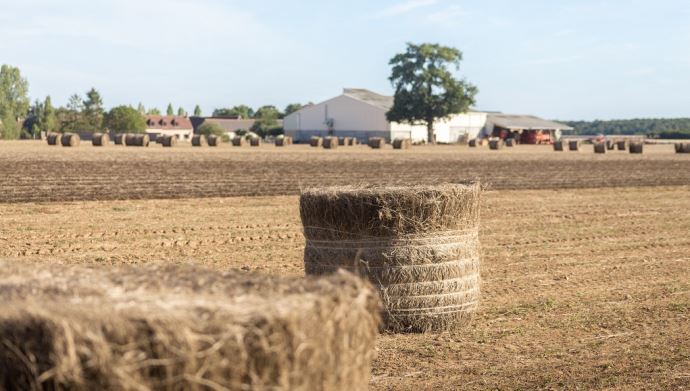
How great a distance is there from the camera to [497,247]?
16.3 meters

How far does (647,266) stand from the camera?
562 inches

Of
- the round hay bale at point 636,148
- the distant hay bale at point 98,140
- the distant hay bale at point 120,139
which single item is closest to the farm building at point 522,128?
the round hay bale at point 636,148

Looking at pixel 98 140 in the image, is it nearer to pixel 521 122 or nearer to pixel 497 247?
pixel 497 247

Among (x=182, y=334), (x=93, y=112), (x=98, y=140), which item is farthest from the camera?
(x=93, y=112)

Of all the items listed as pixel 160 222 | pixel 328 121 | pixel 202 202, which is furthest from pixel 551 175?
pixel 328 121

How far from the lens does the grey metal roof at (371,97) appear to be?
11627cm

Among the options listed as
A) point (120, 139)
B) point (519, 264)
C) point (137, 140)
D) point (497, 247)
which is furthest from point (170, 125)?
point (519, 264)

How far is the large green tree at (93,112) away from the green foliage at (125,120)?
6.35 feet

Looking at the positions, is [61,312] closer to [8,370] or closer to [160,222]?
[8,370]

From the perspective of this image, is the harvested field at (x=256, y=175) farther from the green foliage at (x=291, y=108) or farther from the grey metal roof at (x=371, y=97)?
the green foliage at (x=291, y=108)

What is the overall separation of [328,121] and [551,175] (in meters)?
82.5

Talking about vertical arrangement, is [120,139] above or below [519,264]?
above

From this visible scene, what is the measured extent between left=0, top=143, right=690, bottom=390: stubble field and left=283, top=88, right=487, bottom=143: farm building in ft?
253

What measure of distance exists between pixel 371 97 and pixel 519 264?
10902 centimetres
